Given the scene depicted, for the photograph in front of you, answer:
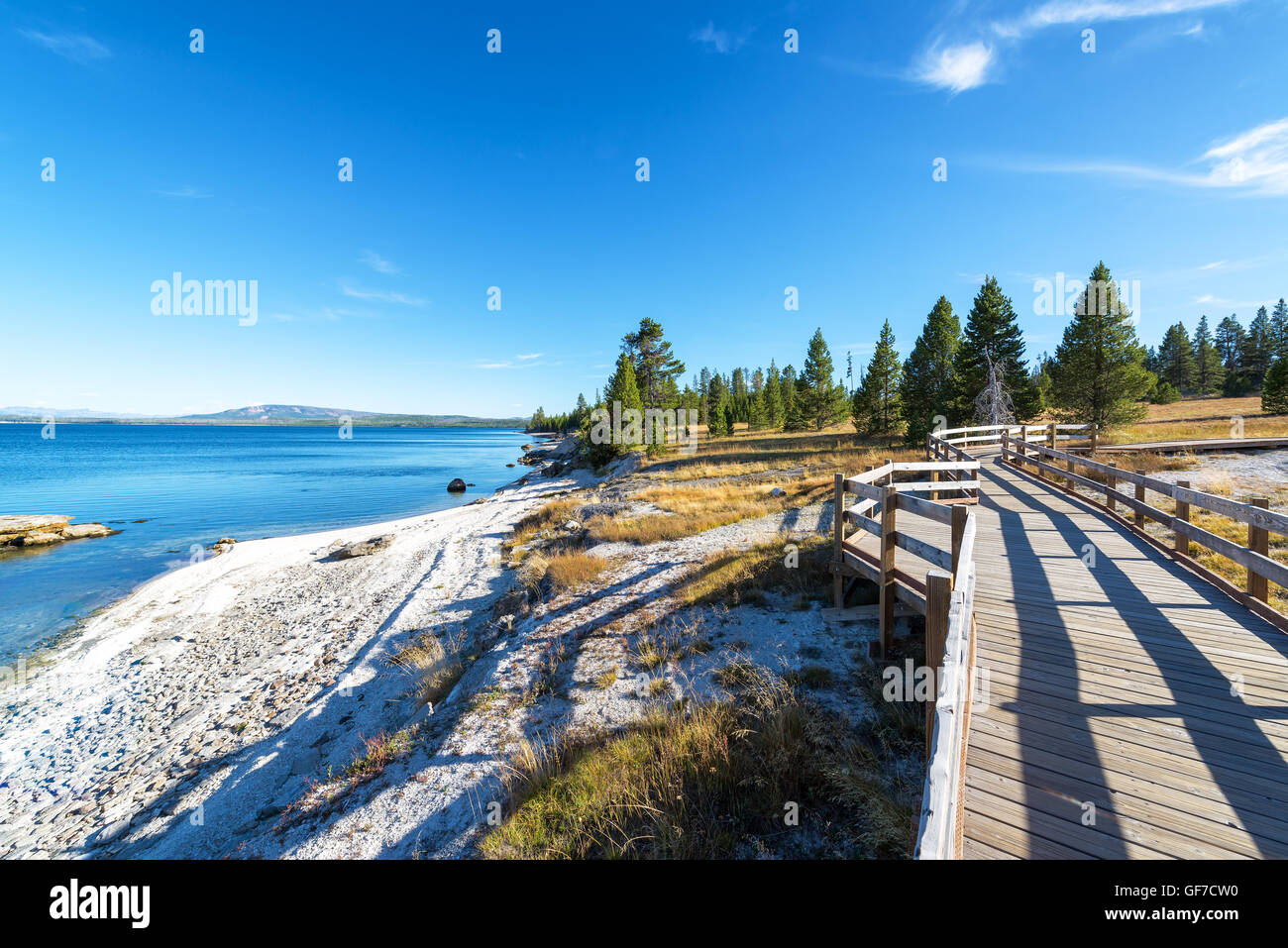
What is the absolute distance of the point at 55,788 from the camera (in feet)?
23.2

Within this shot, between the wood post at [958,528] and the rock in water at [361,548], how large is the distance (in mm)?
20096

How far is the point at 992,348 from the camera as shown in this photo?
30.2 meters

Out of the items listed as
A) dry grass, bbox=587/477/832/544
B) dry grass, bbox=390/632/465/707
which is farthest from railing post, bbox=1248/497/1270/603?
dry grass, bbox=390/632/465/707

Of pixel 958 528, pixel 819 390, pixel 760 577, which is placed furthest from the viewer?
pixel 819 390

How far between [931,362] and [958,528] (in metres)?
34.8

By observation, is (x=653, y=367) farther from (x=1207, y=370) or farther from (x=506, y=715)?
(x=1207, y=370)

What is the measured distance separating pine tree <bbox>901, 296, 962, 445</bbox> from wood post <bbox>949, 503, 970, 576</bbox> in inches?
1241

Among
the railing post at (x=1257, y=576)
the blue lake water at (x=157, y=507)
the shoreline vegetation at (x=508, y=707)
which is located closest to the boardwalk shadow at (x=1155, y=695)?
the railing post at (x=1257, y=576)

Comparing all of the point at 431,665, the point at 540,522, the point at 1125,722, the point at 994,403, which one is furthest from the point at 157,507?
the point at 994,403

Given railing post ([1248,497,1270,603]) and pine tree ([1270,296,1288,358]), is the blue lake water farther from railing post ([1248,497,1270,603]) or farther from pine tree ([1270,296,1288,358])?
pine tree ([1270,296,1288,358])

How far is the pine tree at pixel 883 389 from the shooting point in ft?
124

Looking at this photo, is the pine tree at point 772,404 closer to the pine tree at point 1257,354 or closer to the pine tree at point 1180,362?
the pine tree at point 1180,362
